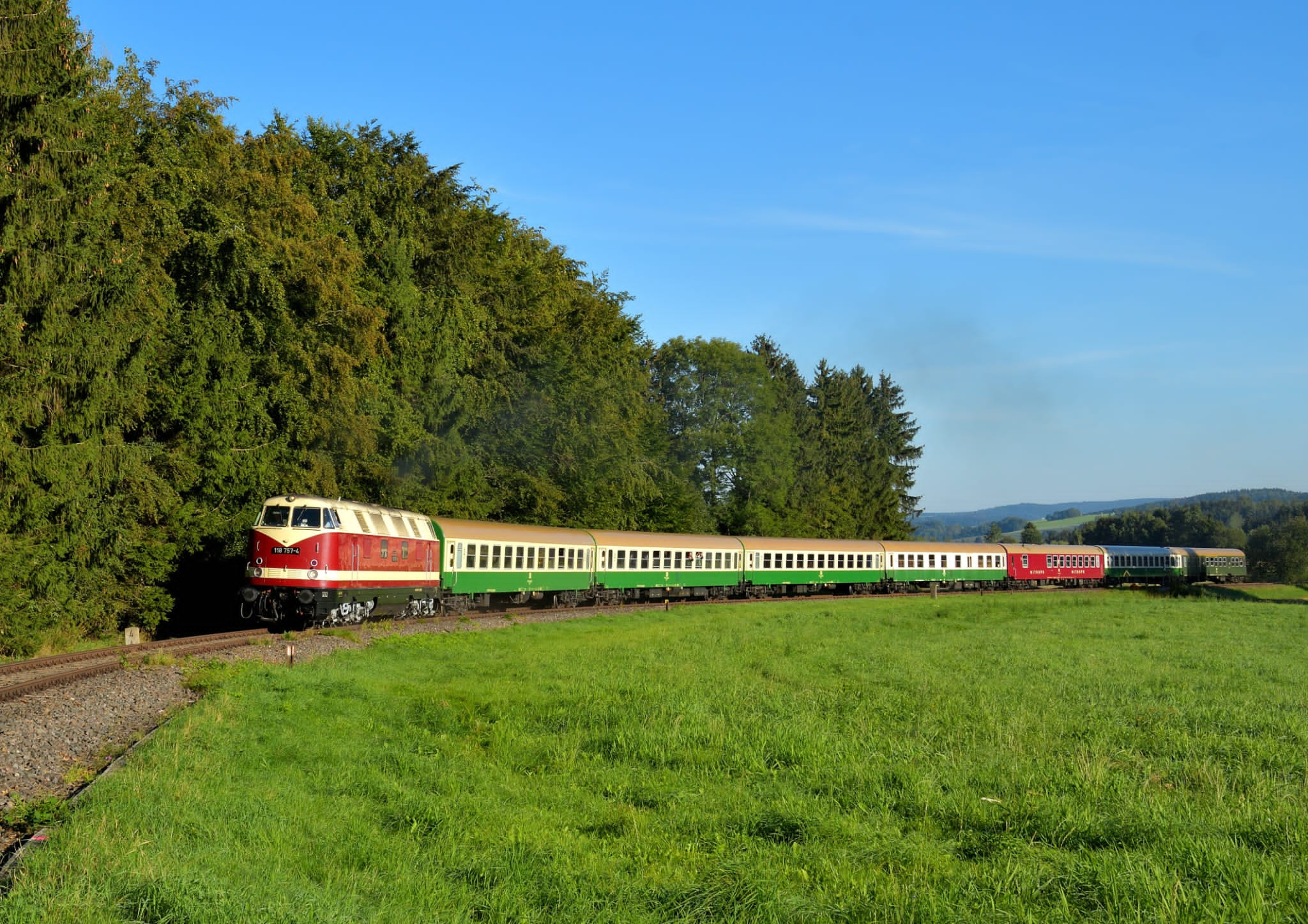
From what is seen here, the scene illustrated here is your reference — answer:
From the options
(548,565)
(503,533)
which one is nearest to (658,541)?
(548,565)

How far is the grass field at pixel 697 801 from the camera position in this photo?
7.29m

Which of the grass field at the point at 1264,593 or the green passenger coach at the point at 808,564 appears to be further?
the grass field at the point at 1264,593

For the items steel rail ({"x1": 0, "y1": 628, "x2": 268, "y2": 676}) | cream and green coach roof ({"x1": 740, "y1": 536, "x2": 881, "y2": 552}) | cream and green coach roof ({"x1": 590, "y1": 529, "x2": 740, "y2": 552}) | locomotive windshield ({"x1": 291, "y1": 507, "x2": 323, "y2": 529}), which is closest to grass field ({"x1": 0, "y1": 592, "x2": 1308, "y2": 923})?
steel rail ({"x1": 0, "y1": 628, "x2": 268, "y2": 676})

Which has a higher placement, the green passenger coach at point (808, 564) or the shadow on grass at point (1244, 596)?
the green passenger coach at point (808, 564)

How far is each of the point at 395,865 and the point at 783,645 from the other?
18.2 meters

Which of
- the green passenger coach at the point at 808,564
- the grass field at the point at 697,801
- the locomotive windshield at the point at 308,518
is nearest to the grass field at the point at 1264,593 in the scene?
the green passenger coach at the point at 808,564

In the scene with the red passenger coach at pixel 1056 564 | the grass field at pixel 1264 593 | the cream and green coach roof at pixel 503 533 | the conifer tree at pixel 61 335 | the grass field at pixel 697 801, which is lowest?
the grass field at pixel 1264 593

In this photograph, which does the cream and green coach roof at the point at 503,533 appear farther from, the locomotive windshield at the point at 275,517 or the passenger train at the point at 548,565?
the locomotive windshield at the point at 275,517

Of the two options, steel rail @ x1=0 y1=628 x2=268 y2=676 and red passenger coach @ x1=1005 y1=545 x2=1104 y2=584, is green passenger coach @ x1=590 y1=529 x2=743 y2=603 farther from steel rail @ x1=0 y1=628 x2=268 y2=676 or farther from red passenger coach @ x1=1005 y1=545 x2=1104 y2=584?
red passenger coach @ x1=1005 y1=545 x2=1104 y2=584

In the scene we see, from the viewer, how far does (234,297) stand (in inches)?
1273

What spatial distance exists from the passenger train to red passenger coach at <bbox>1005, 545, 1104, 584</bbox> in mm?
103

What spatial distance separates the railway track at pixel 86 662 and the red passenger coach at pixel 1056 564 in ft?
180

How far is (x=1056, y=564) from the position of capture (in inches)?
2734

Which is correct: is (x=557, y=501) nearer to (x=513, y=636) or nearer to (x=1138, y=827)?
(x=513, y=636)
